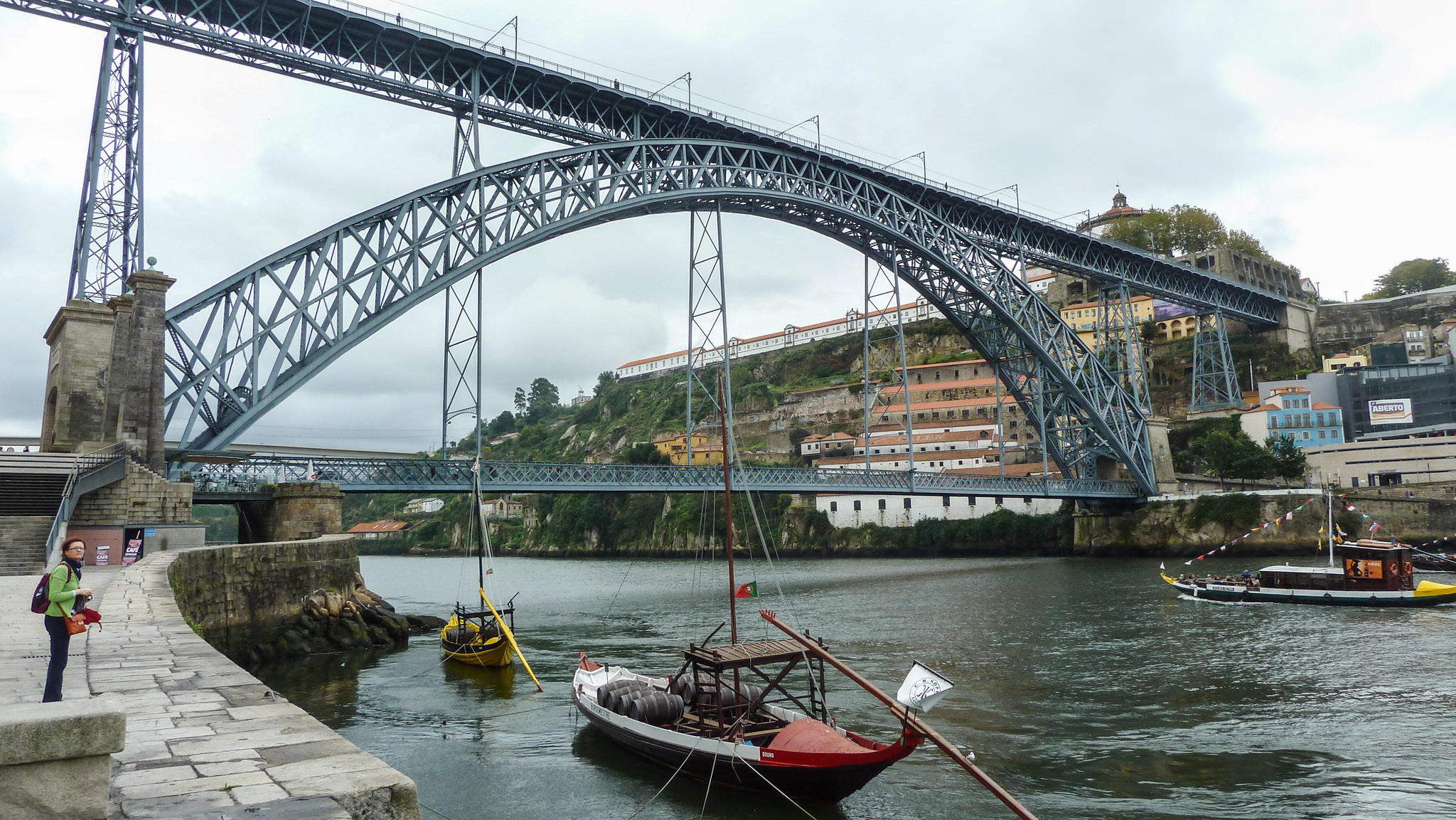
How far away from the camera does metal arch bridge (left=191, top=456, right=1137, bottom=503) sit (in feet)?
89.1

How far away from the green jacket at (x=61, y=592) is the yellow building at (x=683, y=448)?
63745 millimetres

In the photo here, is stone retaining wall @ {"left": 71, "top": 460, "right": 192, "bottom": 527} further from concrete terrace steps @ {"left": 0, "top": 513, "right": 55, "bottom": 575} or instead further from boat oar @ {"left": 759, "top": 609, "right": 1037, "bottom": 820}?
boat oar @ {"left": 759, "top": 609, "right": 1037, "bottom": 820}

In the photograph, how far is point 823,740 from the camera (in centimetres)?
1141

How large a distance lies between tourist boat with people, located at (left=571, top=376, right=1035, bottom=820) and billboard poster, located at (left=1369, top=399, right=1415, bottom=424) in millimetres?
63183

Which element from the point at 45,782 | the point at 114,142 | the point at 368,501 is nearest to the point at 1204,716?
the point at 45,782

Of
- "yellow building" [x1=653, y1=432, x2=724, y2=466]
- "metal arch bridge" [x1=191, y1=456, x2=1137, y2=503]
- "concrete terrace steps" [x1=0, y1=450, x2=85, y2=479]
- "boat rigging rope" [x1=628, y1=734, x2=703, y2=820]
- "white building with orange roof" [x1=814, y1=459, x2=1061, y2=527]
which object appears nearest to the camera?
"boat rigging rope" [x1=628, y1=734, x2=703, y2=820]

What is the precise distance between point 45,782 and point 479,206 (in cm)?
2847

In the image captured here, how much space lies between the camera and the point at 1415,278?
3477 inches

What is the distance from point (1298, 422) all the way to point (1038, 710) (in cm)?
5634

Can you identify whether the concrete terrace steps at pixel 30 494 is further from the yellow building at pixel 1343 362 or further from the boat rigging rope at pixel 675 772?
the yellow building at pixel 1343 362

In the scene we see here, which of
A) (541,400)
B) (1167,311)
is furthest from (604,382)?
(1167,311)

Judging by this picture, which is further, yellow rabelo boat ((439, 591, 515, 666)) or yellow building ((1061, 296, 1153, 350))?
yellow building ((1061, 296, 1153, 350))

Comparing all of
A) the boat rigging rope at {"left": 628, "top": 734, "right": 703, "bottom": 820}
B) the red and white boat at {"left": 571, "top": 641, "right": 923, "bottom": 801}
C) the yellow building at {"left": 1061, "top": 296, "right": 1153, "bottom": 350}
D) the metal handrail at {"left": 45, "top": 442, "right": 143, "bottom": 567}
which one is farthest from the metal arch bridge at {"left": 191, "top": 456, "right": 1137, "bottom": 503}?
the yellow building at {"left": 1061, "top": 296, "right": 1153, "bottom": 350}

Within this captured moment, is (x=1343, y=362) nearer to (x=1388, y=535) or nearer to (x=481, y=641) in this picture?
(x=1388, y=535)
